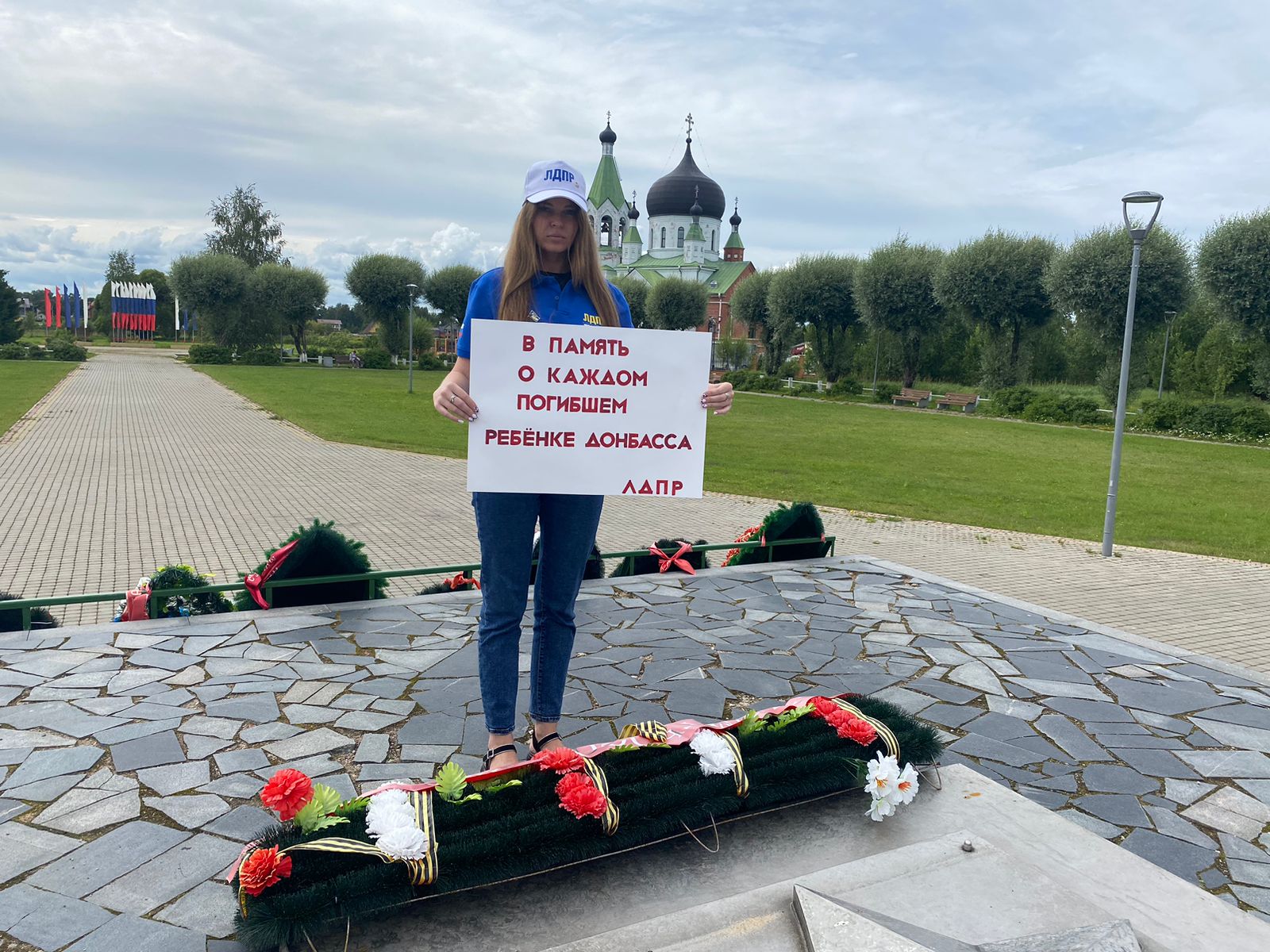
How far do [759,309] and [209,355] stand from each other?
104ft

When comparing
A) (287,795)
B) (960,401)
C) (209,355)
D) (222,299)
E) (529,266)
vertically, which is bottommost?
(287,795)

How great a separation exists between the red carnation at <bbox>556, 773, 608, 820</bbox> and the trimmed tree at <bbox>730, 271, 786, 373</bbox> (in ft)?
162

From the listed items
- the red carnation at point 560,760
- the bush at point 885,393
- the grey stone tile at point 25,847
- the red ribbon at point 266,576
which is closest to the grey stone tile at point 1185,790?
the red carnation at point 560,760

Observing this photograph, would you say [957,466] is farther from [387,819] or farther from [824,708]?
[387,819]

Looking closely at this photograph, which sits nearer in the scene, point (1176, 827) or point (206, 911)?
point (206, 911)

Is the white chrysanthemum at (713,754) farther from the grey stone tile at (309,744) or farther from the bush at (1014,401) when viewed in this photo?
the bush at (1014,401)

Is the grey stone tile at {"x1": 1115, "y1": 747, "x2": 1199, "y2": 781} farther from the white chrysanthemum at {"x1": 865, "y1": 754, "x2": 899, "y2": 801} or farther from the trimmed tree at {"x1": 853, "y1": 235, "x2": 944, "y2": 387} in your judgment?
the trimmed tree at {"x1": 853, "y1": 235, "x2": 944, "y2": 387}

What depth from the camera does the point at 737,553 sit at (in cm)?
688

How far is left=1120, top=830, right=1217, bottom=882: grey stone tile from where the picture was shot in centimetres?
290

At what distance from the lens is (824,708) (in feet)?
11.0

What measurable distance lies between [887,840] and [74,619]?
552 centimetres

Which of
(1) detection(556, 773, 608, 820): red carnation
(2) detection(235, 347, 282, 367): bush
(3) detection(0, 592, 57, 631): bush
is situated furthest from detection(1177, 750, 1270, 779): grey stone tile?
(2) detection(235, 347, 282, 367): bush

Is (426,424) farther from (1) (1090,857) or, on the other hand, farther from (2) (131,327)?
(2) (131,327)

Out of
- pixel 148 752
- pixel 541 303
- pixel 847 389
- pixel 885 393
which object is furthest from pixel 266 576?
pixel 847 389
